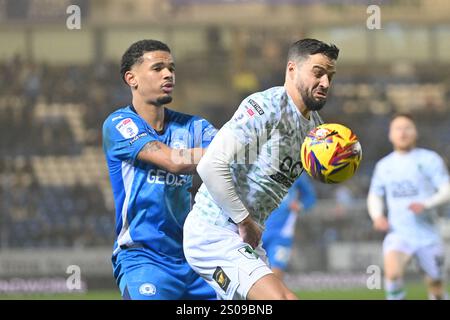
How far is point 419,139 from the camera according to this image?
24.4 m

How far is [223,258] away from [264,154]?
649 millimetres

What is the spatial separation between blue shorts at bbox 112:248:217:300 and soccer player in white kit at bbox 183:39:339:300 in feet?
1.32

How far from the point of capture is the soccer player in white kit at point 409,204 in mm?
11227

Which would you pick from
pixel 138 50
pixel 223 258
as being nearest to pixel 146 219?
pixel 223 258

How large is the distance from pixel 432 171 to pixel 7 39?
56.1 ft

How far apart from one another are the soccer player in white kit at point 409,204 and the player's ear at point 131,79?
16.6ft

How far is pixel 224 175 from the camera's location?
5570mm

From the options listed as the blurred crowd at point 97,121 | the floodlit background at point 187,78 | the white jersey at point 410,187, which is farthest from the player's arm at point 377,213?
the floodlit background at point 187,78

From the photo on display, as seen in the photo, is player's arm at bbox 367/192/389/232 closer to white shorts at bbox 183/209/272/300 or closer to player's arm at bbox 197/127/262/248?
→ white shorts at bbox 183/209/272/300

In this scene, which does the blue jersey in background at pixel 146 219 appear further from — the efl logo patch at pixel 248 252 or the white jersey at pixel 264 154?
the efl logo patch at pixel 248 252
